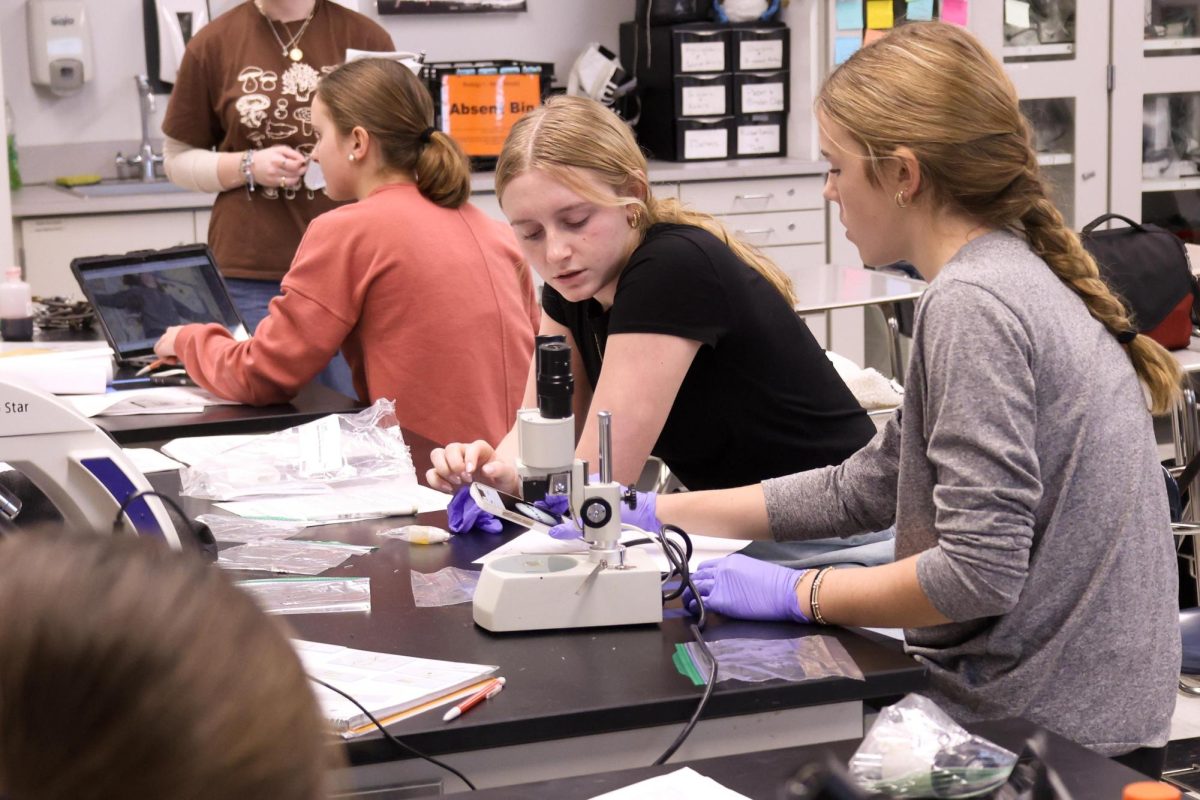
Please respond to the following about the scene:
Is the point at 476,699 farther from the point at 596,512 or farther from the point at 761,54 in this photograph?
the point at 761,54

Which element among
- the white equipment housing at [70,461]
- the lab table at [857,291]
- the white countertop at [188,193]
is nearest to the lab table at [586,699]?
the white equipment housing at [70,461]

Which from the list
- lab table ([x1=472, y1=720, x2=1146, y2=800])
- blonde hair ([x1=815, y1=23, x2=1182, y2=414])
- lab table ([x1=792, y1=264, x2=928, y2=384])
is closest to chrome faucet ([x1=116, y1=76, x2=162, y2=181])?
lab table ([x1=792, y1=264, x2=928, y2=384])

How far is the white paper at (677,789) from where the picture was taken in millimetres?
1068

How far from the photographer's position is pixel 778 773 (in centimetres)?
110

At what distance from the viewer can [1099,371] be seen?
135 centimetres

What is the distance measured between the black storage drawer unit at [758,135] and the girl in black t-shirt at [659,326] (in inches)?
127

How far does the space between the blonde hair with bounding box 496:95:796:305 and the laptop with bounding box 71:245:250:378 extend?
42.2 inches

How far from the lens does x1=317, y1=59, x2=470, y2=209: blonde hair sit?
100 inches

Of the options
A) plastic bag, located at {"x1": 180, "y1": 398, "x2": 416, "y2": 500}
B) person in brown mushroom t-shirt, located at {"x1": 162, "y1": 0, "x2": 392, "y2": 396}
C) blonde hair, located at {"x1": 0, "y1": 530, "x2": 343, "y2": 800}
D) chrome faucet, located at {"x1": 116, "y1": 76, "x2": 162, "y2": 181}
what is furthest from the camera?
chrome faucet, located at {"x1": 116, "y1": 76, "x2": 162, "y2": 181}

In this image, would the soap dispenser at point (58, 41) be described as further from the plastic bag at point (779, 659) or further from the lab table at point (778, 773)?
the lab table at point (778, 773)

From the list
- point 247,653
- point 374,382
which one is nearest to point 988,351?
point 247,653

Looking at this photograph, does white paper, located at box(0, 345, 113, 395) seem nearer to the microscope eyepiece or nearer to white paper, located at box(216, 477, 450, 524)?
white paper, located at box(216, 477, 450, 524)

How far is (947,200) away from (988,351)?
0.67ft

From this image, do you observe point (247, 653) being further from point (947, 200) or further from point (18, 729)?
point (947, 200)
